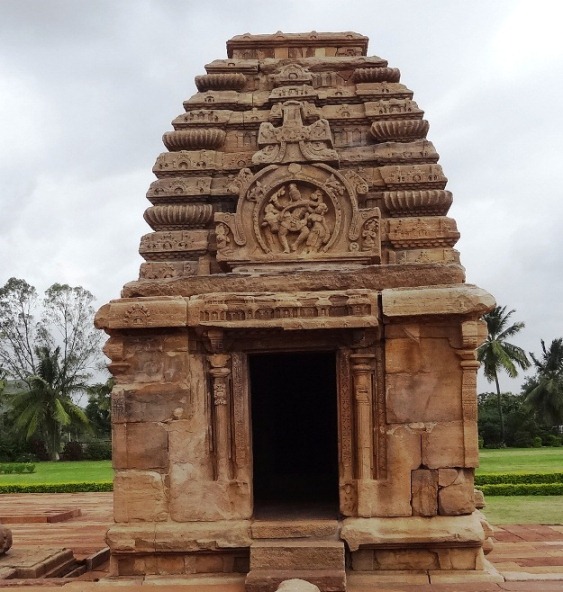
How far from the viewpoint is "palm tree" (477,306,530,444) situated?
38.0 metres

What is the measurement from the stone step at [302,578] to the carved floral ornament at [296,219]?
283cm

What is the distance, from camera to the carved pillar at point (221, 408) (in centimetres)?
625

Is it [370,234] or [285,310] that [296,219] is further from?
[285,310]

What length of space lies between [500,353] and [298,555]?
113 ft

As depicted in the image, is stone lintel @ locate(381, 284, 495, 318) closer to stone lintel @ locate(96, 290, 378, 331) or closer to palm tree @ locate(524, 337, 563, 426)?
stone lintel @ locate(96, 290, 378, 331)

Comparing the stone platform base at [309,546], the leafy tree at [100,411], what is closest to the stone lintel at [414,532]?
the stone platform base at [309,546]

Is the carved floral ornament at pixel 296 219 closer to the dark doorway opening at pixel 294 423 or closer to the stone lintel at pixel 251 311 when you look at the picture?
the stone lintel at pixel 251 311

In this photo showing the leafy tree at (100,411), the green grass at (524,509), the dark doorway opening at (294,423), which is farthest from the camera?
the leafy tree at (100,411)

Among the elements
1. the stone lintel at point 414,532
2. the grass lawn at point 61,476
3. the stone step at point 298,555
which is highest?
the stone lintel at point 414,532

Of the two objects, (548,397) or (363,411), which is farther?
(548,397)

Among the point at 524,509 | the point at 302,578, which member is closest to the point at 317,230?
the point at 302,578

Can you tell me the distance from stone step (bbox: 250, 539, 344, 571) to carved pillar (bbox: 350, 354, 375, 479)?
27.0 inches

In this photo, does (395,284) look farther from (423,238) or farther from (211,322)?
(211,322)

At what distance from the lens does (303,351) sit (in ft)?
21.4
